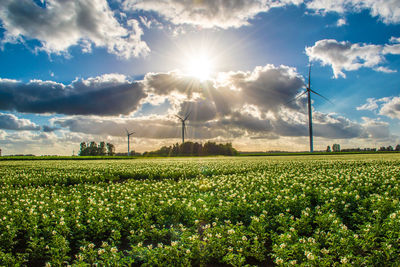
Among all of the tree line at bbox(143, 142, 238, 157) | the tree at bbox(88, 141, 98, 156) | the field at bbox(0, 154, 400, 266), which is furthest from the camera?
the tree at bbox(88, 141, 98, 156)

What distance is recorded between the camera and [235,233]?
20.8ft

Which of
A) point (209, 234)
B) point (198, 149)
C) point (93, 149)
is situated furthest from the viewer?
point (93, 149)

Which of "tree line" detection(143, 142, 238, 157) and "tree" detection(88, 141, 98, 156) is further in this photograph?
"tree" detection(88, 141, 98, 156)

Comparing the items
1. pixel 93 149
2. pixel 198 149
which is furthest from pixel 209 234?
pixel 93 149

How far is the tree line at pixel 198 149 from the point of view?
402 feet

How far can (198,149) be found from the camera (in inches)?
4941

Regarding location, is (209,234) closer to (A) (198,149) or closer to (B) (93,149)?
(A) (198,149)

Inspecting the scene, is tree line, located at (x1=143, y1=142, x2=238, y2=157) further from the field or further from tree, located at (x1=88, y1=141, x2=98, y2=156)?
the field

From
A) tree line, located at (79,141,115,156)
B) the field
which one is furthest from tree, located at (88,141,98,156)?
the field

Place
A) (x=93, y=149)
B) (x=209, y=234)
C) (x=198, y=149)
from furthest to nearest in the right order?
(x=93, y=149) < (x=198, y=149) < (x=209, y=234)

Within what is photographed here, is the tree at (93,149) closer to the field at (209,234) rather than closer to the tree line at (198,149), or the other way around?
the tree line at (198,149)

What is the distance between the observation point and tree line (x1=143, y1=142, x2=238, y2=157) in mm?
122569

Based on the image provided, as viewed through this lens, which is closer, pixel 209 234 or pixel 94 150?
pixel 209 234

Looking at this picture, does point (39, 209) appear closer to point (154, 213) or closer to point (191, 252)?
point (154, 213)
